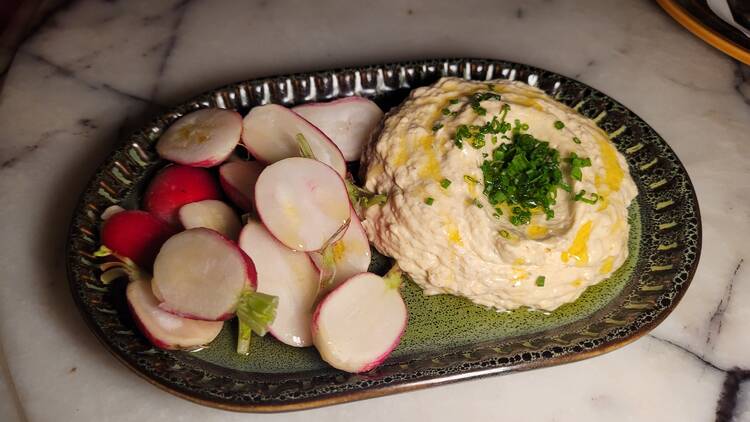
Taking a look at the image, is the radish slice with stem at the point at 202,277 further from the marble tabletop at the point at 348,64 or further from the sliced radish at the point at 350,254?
the marble tabletop at the point at 348,64

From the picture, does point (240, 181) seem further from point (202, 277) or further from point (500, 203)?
point (500, 203)

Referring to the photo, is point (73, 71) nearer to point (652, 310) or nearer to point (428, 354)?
point (428, 354)

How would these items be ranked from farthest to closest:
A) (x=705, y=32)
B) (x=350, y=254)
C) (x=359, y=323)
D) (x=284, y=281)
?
(x=705, y=32) < (x=350, y=254) < (x=284, y=281) < (x=359, y=323)

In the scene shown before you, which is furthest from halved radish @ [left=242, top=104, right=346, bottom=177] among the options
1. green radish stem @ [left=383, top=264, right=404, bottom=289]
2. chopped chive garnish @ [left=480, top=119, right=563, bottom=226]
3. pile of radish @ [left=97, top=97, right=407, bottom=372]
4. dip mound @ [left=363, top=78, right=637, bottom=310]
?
chopped chive garnish @ [left=480, top=119, right=563, bottom=226]

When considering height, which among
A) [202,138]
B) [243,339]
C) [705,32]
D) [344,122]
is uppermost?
[705,32]

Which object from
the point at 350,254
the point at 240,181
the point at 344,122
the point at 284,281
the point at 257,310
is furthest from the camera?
the point at 344,122

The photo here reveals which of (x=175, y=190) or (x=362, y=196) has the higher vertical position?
(x=362, y=196)

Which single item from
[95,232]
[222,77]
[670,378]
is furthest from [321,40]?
[670,378]

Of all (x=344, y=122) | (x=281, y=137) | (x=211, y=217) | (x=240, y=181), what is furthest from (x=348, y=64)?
(x=211, y=217)
